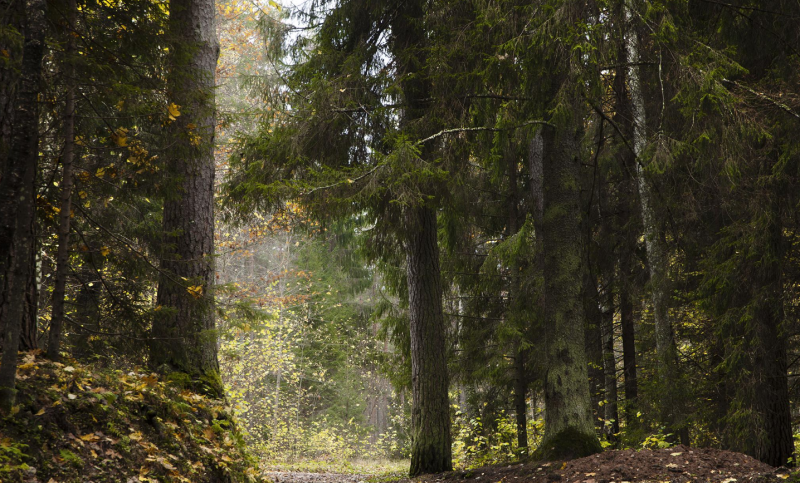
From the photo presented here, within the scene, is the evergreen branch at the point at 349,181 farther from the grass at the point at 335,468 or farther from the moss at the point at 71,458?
the grass at the point at 335,468

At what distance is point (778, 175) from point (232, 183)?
7037mm

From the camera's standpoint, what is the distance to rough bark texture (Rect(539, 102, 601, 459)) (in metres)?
6.50

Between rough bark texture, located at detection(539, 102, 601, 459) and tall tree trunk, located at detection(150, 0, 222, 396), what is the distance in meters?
4.01

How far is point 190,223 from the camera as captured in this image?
645 cm

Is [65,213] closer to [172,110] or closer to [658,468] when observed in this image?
[172,110]

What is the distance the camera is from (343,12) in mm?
8234

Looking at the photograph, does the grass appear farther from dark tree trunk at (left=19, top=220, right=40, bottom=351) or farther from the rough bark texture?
dark tree trunk at (left=19, top=220, right=40, bottom=351)

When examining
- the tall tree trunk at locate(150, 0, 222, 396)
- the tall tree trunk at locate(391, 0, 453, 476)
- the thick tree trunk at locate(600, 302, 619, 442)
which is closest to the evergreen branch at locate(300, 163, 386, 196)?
the tall tree trunk at locate(150, 0, 222, 396)

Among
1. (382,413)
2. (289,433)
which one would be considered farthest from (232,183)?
(382,413)

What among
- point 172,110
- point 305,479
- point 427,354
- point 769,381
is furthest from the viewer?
point 305,479

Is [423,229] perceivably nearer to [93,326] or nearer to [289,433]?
[93,326]

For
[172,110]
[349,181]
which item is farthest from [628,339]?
[172,110]

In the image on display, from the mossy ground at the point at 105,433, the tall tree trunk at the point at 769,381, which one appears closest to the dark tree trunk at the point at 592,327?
the tall tree trunk at the point at 769,381

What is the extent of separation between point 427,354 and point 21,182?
20.9 ft
